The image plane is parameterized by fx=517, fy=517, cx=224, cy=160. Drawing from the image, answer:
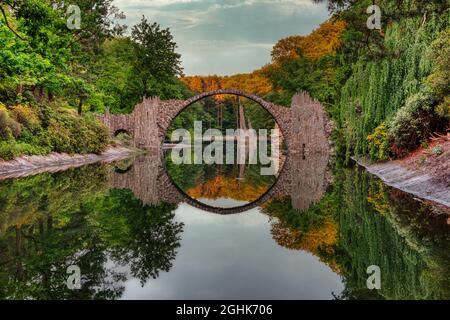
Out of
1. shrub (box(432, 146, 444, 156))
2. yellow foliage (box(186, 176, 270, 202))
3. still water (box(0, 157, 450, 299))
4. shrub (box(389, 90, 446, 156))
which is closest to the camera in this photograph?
still water (box(0, 157, 450, 299))

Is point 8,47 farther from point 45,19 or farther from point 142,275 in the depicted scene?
point 142,275

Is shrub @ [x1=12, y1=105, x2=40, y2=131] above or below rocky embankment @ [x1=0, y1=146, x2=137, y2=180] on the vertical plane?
above

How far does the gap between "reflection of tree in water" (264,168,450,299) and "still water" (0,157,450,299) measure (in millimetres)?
19

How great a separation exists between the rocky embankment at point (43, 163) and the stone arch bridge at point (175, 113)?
7.34 meters

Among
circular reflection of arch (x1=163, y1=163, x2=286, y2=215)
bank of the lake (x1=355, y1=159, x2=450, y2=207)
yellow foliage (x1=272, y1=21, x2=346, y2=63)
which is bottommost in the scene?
circular reflection of arch (x1=163, y1=163, x2=286, y2=215)

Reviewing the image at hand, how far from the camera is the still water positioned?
5.61 metres

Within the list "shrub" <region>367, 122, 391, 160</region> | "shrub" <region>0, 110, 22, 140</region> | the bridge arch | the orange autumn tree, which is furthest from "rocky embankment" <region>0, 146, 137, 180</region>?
the orange autumn tree

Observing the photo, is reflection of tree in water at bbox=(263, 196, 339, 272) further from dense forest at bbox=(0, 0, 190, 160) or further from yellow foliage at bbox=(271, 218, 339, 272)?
dense forest at bbox=(0, 0, 190, 160)

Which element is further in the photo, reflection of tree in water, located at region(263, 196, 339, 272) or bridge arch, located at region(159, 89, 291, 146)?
bridge arch, located at region(159, 89, 291, 146)

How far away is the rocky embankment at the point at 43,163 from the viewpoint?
20.0 m

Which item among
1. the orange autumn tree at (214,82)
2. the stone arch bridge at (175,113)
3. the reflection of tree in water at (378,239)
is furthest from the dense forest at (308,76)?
the orange autumn tree at (214,82)

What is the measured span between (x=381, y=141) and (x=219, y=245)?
13.9 metres

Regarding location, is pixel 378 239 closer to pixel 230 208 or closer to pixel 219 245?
pixel 219 245

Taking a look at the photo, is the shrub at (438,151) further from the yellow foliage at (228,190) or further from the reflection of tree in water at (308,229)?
the yellow foliage at (228,190)
